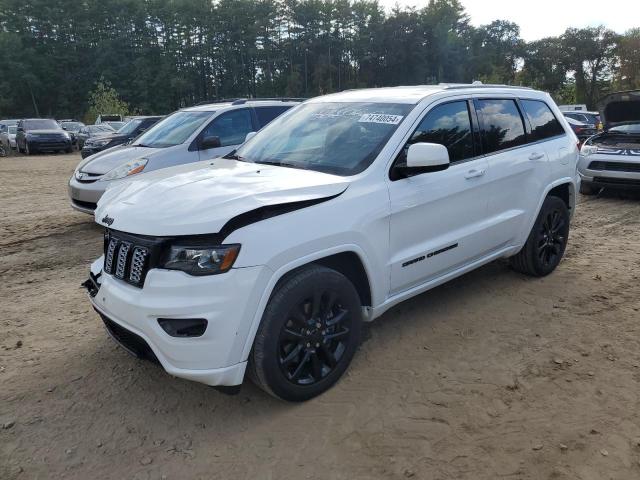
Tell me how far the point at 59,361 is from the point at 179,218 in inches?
67.8

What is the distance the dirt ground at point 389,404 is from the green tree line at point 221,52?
229 ft

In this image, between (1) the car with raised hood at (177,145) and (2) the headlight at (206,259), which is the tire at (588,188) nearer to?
(1) the car with raised hood at (177,145)

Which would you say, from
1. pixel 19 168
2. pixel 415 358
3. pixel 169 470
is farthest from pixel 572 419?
pixel 19 168

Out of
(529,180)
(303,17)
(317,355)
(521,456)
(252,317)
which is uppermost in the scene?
(303,17)

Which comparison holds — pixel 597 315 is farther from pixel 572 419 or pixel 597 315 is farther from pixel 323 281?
pixel 323 281

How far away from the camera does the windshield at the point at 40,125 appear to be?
2415 centimetres

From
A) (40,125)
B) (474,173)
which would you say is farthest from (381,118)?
(40,125)

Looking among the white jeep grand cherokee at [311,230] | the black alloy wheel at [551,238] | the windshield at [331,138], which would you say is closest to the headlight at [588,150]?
the black alloy wheel at [551,238]

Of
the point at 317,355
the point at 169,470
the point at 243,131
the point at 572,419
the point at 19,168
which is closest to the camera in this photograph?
the point at 169,470

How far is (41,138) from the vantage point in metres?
23.4

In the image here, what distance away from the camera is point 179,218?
271 cm

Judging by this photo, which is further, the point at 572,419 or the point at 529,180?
the point at 529,180

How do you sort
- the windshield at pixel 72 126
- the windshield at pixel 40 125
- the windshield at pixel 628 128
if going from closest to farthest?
the windshield at pixel 628 128 < the windshield at pixel 40 125 < the windshield at pixel 72 126

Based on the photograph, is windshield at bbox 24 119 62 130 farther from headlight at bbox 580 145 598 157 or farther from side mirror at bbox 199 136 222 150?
headlight at bbox 580 145 598 157
